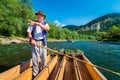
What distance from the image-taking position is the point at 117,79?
39.3ft

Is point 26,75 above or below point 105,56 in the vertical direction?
above

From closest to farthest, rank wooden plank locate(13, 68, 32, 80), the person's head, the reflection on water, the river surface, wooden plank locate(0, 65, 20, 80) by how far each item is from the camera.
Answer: wooden plank locate(13, 68, 32, 80), wooden plank locate(0, 65, 20, 80), the person's head, the river surface, the reflection on water

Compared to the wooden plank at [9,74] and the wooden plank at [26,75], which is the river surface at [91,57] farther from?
the wooden plank at [26,75]

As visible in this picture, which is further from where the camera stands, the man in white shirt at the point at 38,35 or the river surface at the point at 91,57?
the river surface at the point at 91,57

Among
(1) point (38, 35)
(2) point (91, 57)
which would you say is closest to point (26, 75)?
(1) point (38, 35)

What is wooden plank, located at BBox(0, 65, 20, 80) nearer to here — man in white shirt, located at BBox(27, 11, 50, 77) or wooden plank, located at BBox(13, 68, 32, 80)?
wooden plank, located at BBox(13, 68, 32, 80)

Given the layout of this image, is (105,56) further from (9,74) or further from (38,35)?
(9,74)

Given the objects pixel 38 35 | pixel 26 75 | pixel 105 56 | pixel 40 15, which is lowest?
pixel 105 56

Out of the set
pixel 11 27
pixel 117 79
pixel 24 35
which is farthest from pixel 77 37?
pixel 117 79

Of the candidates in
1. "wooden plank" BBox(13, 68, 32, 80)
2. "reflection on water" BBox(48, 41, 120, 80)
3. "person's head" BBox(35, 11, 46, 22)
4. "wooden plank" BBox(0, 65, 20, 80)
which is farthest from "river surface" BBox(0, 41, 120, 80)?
"person's head" BBox(35, 11, 46, 22)

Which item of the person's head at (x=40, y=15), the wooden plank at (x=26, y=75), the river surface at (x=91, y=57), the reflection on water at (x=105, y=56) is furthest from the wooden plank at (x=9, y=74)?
the reflection on water at (x=105, y=56)

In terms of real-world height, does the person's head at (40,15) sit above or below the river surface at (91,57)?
above


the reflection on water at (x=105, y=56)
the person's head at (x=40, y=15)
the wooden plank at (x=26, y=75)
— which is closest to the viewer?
the wooden plank at (x=26, y=75)

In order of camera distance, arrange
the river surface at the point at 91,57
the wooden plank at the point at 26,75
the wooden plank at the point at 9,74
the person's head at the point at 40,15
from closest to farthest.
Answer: the wooden plank at the point at 26,75
the wooden plank at the point at 9,74
the person's head at the point at 40,15
the river surface at the point at 91,57
